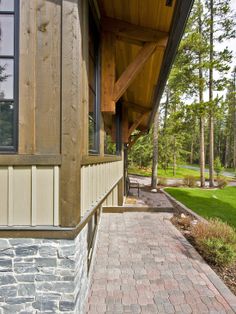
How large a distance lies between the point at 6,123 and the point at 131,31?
264 centimetres

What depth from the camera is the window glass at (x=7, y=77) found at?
2.58 m

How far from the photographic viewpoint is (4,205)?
2.58 m

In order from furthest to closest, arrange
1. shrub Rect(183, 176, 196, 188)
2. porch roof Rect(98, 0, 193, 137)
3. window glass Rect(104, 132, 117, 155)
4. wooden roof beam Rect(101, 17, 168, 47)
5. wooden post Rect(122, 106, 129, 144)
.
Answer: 1. shrub Rect(183, 176, 196, 188)
2. wooden post Rect(122, 106, 129, 144)
3. window glass Rect(104, 132, 117, 155)
4. wooden roof beam Rect(101, 17, 168, 47)
5. porch roof Rect(98, 0, 193, 137)

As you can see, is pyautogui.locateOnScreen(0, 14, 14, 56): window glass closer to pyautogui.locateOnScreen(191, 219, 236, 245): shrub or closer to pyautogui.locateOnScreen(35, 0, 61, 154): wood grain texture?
pyautogui.locateOnScreen(35, 0, 61, 154): wood grain texture

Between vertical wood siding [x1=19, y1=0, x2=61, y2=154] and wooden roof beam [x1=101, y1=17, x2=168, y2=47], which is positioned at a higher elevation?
wooden roof beam [x1=101, y1=17, x2=168, y2=47]

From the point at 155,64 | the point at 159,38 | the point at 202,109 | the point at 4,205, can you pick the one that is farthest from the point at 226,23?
the point at 4,205

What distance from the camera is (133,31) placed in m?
4.17

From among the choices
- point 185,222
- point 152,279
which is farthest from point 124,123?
point 152,279

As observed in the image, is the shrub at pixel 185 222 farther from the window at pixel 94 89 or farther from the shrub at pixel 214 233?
the window at pixel 94 89

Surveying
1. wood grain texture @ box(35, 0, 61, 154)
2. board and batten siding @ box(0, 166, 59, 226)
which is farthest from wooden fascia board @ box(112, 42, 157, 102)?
board and batten siding @ box(0, 166, 59, 226)

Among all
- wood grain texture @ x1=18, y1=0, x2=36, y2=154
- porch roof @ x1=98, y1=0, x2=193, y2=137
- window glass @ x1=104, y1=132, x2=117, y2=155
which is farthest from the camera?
window glass @ x1=104, y1=132, x2=117, y2=155

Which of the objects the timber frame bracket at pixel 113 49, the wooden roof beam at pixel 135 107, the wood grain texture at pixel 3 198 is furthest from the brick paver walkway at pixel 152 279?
the wooden roof beam at pixel 135 107

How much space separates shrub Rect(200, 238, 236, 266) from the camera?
197 inches

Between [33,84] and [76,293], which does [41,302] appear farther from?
[33,84]
